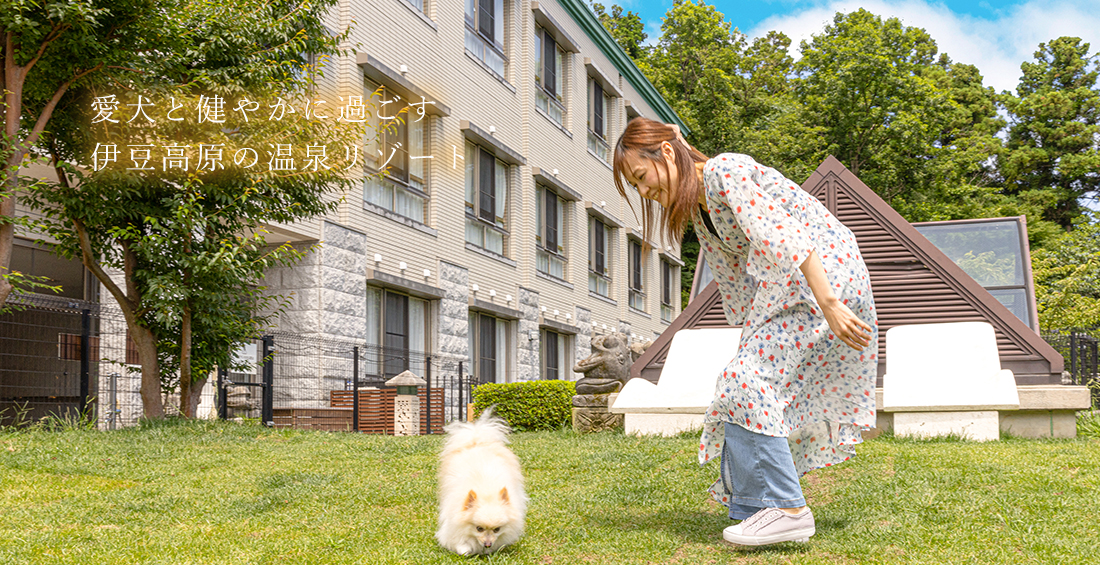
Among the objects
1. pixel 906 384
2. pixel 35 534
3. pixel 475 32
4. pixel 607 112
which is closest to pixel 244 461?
pixel 35 534

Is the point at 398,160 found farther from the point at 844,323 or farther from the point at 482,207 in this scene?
the point at 844,323

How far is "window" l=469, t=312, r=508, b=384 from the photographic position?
22.3 meters

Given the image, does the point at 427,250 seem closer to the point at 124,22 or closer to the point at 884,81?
the point at 124,22

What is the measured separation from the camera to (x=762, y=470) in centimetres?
448

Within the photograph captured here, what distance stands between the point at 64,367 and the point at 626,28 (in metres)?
38.8

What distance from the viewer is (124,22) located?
10586 mm

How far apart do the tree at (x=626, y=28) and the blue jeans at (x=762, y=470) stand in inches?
1804

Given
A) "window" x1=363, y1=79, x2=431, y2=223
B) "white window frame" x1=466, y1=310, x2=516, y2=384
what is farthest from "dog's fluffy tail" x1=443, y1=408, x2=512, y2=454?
"white window frame" x1=466, y1=310, x2=516, y2=384

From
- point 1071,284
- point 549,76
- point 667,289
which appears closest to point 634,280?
point 667,289

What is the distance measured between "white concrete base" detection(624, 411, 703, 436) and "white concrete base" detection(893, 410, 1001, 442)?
228 centimetres

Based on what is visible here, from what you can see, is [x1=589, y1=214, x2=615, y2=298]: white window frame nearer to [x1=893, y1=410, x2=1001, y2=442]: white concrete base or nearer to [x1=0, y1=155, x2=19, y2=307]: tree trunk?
[x1=893, y1=410, x2=1001, y2=442]: white concrete base

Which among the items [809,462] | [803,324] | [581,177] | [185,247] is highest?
[581,177]

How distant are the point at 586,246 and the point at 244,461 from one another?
71.2 feet

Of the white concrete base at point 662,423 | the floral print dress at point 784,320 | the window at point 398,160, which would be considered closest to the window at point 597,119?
the window at point 398,160
